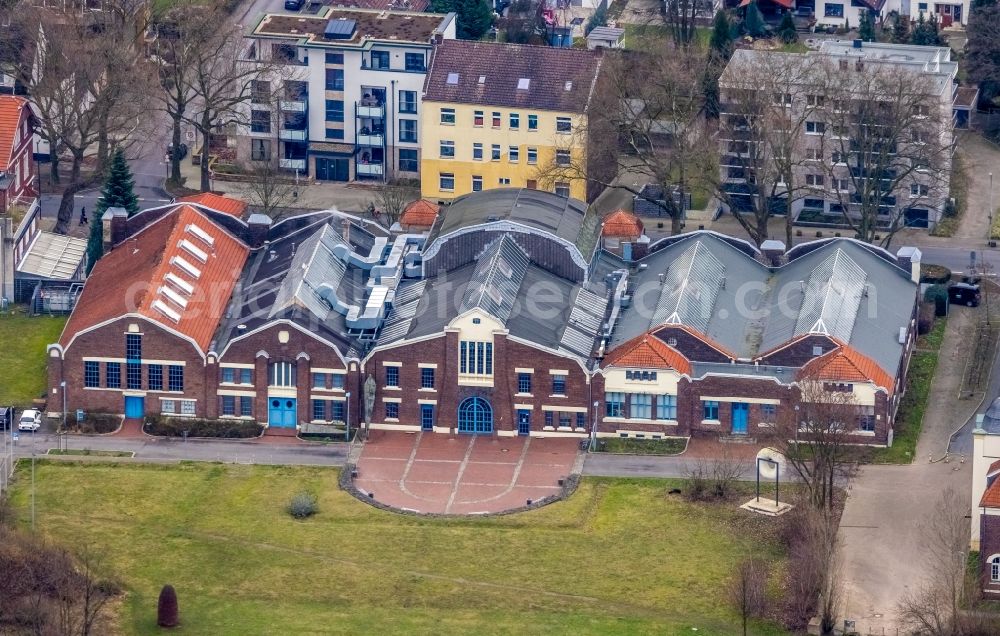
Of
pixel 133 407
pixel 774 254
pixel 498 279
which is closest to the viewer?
pixel 133 407

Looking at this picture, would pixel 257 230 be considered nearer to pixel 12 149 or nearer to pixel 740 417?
pixel 12 149

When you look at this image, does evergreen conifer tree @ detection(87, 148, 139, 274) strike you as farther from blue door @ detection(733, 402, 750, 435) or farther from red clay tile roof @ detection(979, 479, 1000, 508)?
red clay tile roof @ detection(979, 479, 1000, 508)

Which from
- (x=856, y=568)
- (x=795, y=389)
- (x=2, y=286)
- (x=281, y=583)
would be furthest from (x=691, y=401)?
(x=2, y=286)

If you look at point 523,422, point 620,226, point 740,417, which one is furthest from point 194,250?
point 740,417

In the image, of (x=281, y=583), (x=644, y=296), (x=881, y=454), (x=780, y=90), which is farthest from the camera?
(x=780, y=90)

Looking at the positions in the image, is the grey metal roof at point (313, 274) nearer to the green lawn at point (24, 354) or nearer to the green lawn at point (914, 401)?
the green lawn at point (24, 354)

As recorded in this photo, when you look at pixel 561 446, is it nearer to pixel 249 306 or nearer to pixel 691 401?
pixel 691 401
